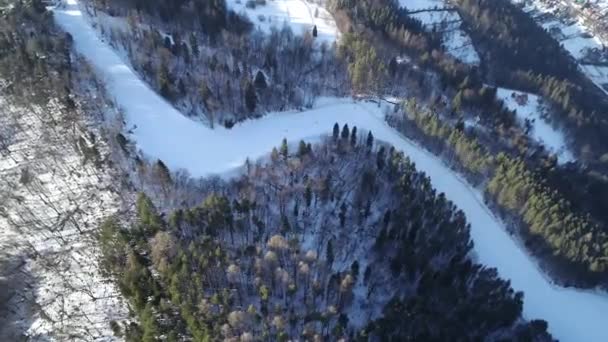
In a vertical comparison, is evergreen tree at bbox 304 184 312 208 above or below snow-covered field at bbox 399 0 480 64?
below

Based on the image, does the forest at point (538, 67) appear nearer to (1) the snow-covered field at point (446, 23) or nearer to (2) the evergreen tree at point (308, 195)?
(1) the snow-covered field at point (446, 23)

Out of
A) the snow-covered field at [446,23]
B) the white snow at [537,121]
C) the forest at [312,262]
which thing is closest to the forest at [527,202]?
the forest at [312,262]

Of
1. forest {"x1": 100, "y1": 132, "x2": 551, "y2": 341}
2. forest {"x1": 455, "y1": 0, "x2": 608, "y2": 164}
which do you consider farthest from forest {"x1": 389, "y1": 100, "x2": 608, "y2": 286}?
forest {"x1": 455, "y1": 0, "x2": 608, "y2": 164}

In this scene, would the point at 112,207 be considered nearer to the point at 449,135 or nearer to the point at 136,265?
the point at 136,265

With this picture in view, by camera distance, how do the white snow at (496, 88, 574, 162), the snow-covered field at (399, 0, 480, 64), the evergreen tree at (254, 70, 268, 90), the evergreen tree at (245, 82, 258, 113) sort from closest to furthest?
the evergreen tree at (245, 82, 258, 113) < the evergreen tree at (254, 70, 268, 90) < the white snow at (496, 88, 574, 162) < the snow-covered field at (399, 0, 480, 64)

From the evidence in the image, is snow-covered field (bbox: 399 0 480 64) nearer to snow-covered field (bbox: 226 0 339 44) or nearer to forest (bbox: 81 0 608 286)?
forest (bbox: 81 0 608 286)

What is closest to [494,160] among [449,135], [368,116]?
[449,135]

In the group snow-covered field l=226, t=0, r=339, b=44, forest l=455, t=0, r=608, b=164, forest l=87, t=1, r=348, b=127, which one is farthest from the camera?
snow-covered field l=226, t=0, r=339, b=44
